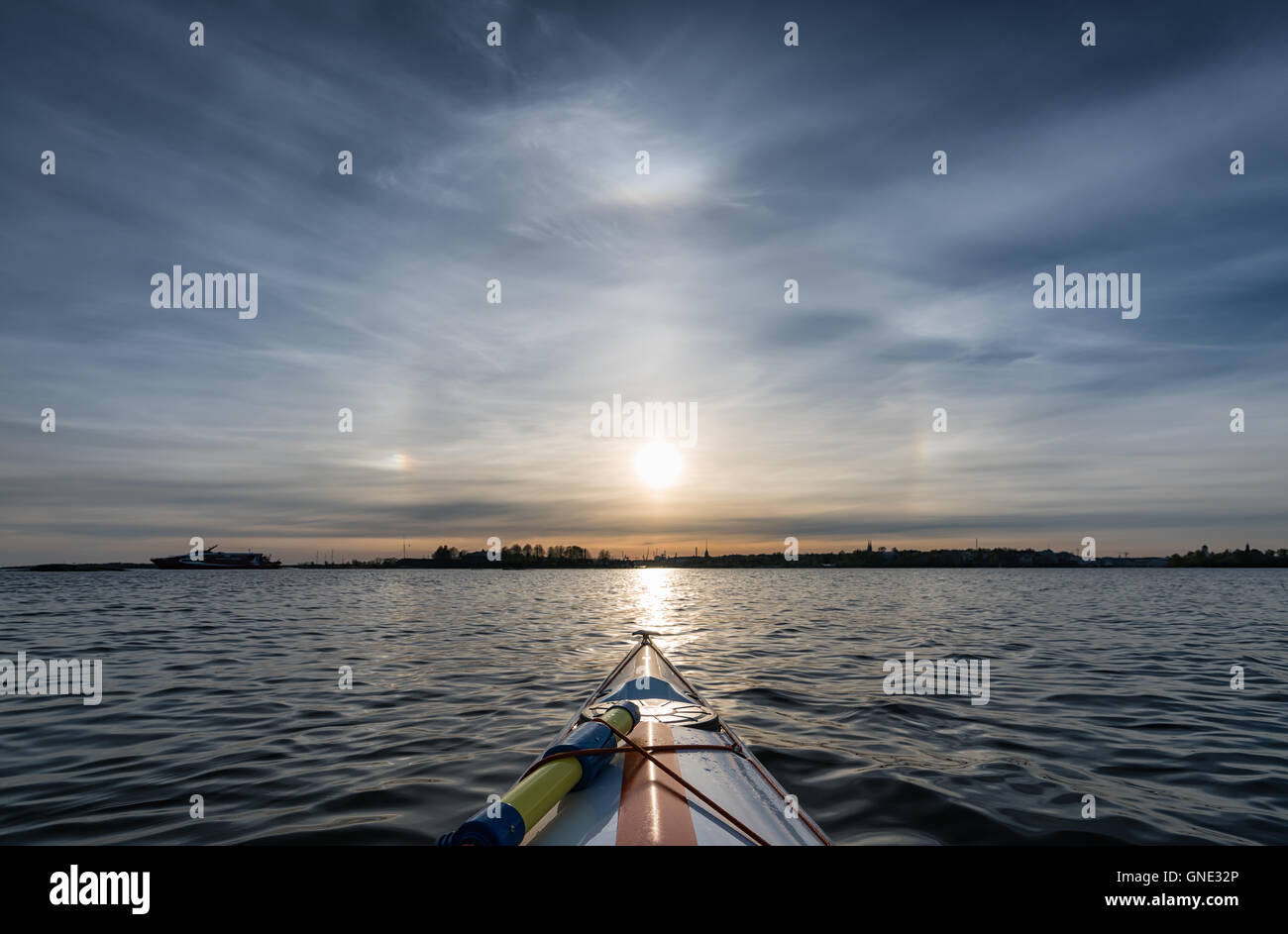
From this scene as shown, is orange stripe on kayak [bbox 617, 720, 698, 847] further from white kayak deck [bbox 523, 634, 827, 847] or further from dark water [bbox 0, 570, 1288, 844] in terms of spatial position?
dark water [bbox 0, 570, 1288, 844]

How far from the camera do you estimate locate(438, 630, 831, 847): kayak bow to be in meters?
3.47

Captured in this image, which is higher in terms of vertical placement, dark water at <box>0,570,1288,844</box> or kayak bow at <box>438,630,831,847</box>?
kayak bow at <box>438,630,831,847</box>

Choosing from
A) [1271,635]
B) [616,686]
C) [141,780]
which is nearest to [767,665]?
[616,686]

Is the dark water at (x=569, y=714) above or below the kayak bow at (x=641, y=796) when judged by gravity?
below

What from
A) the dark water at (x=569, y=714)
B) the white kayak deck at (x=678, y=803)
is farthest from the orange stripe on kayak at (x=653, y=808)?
the dark water at (x=569, y=714)

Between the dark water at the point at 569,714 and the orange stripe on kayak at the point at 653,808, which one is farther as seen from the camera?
the dark water at the point at 569,714

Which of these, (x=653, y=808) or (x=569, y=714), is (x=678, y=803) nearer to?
(x=653, y=808)

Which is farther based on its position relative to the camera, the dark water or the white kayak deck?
the dark water

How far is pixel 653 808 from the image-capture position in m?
3.89

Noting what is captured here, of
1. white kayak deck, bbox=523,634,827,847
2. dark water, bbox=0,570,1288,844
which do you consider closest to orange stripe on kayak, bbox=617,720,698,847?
white kayak deck, bbox=523,634,827,847

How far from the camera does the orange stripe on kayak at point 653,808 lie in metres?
3.50

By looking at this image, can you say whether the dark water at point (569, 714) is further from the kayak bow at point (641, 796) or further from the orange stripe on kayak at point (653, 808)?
the orange stripe on kayak at point (653, 808)
